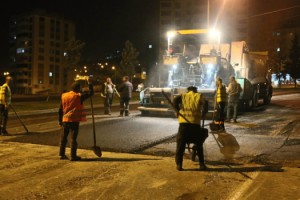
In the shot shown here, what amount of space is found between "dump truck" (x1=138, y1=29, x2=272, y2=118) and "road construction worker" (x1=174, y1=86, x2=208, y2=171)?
7.27 metres

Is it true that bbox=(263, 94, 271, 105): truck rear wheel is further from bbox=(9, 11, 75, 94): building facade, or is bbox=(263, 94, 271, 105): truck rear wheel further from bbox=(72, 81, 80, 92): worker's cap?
bbox=(9, 11, 75, 94): building facade

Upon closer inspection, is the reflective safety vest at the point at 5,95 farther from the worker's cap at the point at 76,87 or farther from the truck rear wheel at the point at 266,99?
the truck rear wheel at the point at 266,99

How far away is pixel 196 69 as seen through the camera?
15688mm

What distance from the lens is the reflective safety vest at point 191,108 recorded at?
273 inches

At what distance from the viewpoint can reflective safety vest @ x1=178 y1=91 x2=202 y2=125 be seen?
693 centimetres

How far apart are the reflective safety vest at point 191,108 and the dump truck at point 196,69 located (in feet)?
23.8

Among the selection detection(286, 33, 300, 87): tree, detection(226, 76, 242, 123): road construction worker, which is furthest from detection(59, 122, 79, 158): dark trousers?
detection(286, 33, 300, 87): tree

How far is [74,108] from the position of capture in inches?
307

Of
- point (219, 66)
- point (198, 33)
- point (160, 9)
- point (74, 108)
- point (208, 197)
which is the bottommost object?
point (208, 197)

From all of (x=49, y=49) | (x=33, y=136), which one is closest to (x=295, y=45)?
(x=49, y=49)

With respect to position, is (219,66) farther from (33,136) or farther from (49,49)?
(49,49)

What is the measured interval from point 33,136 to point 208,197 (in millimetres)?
6809

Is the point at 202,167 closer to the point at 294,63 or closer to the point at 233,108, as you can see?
the point at 233,108

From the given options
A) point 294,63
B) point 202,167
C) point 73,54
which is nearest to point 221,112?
point 202,167
